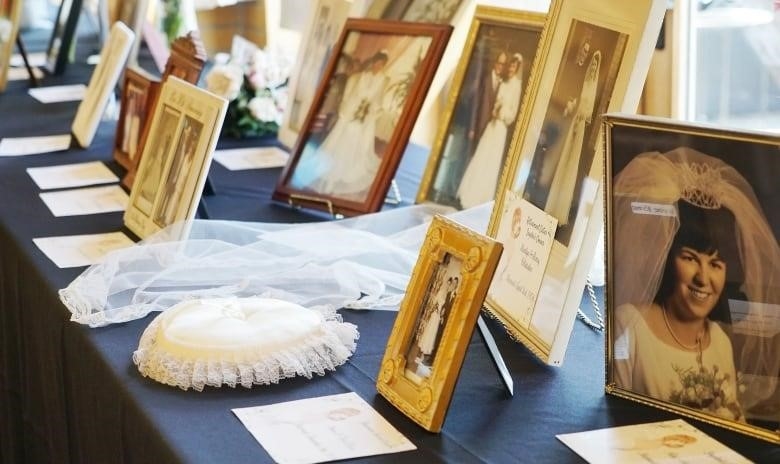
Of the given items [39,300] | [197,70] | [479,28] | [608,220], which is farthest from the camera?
[197,70]

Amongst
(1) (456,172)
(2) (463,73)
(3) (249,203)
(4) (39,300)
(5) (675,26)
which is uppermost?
(5) (675,26)

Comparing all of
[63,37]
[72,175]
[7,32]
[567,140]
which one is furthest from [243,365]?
[63,37]

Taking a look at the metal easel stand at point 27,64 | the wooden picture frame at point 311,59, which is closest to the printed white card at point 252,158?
the wooden picture frame at point 311,59

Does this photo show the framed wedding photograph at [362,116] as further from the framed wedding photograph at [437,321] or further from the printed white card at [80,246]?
the framed wedding photograph at [437,321]

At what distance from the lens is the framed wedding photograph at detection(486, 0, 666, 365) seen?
4.78 ft

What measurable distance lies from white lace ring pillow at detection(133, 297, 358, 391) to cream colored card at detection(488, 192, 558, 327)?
23 centimetres

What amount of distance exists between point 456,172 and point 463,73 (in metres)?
0.19

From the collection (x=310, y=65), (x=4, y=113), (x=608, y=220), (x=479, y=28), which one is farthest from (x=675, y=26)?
(x=4, y=113)

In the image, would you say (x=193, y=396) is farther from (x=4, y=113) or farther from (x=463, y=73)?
(x=4, y=113)

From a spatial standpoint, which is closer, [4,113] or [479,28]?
[479,28]

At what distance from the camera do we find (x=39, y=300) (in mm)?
1907

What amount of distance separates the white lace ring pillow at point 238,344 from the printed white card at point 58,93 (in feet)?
6.63

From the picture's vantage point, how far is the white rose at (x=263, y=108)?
287cm

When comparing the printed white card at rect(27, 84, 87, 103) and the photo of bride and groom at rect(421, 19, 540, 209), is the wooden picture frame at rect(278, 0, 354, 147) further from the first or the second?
the printed white card at rect(27, 84, 87, 103)
